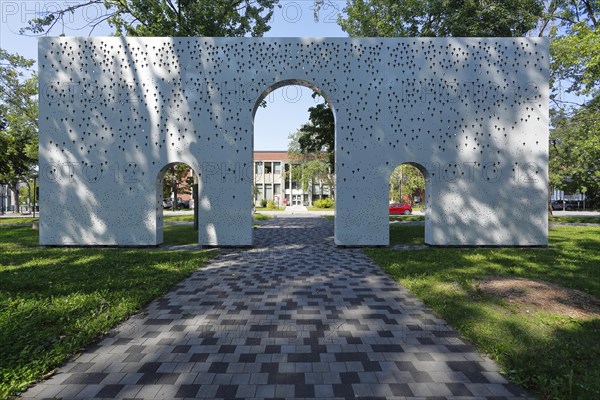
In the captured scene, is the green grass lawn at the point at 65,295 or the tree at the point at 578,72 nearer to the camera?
the green grass lawn at the point at 65,295

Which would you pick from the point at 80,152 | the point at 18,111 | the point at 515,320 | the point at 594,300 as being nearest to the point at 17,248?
the point at 80,152

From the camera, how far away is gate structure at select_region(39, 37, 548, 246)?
10.8 meters

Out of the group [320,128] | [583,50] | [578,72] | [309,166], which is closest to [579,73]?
[578,72]

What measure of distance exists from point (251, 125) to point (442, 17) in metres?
16.0

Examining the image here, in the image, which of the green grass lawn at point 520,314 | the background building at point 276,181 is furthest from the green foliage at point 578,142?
the background building at point 276,181

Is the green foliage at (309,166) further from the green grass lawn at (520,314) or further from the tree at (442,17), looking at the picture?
the green grass lawn at (520,314)

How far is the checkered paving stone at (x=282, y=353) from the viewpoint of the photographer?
296 cm

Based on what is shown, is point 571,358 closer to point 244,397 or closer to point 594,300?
point 594,300

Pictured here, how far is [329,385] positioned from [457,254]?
7948 millimetres

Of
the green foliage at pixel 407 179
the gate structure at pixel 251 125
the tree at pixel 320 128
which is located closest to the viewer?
the gate structure at pixel 251 125

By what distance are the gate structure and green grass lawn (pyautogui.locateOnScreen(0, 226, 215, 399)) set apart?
6.21 ft

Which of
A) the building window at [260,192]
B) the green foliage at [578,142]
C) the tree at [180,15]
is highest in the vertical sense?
the tree at [180,15]

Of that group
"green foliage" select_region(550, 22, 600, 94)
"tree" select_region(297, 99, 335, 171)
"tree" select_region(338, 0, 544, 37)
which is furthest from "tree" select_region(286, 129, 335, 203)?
"green foliage" select_region(550, 22, 600, 94)

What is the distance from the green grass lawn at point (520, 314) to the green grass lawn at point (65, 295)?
481cm
